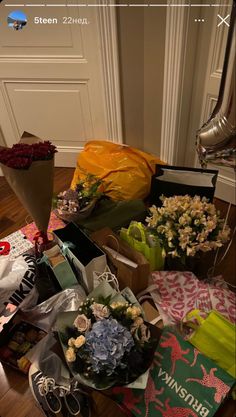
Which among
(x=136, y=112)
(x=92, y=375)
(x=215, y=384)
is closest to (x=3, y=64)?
A: (x=136, y=112)

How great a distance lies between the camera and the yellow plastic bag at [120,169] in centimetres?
179

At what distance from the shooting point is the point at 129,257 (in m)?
1.22

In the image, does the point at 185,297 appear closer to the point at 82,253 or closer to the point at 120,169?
the point at 82,253

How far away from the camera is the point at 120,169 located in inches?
71.8

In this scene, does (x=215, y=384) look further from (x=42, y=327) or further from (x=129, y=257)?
(x=42, y=327)

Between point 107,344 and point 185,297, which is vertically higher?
point 107,344

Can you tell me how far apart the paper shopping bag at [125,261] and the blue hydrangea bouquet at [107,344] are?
9.2 inches

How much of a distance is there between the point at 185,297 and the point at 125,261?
304 millimetres

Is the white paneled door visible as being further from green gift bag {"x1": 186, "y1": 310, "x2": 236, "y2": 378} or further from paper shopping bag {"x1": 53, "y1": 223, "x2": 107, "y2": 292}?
green gift bag {"x1": 186, "y1": 310, "x2": 236, "y2": 378}

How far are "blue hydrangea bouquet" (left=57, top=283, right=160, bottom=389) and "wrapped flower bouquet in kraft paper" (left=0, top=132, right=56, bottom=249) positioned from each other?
46 cm

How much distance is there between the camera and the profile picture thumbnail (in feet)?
5.91

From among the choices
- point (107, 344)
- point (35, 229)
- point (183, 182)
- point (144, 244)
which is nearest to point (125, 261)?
point (144, 244)

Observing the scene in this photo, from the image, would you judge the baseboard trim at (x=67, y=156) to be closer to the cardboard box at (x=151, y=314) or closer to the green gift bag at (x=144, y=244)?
the green gift bag at (x=144, y=244)

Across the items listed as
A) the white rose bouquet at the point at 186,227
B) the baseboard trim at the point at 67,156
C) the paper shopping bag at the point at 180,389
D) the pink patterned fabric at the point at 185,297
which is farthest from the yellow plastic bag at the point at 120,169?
the paper shopping bag at the point at 180,389
